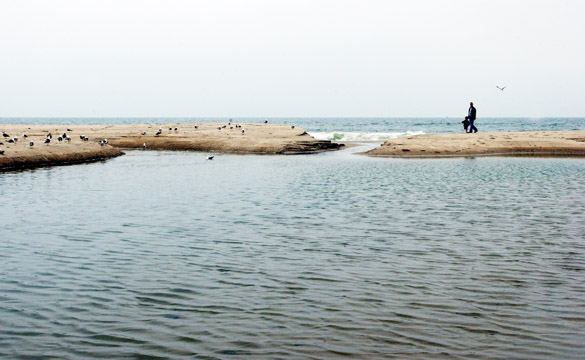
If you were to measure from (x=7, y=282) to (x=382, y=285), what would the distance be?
735 centimetres

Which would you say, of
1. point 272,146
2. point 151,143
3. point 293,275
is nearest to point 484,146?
point 272,146

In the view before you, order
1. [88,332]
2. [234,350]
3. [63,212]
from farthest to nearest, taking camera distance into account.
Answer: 1. [63,212]
2. [88,332]
3. [234,350]

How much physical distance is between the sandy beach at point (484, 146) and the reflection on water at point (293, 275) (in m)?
25.3

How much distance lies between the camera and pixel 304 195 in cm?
2362

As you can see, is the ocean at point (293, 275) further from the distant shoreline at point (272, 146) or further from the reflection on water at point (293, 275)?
the distant shoreline at point (272, 146)

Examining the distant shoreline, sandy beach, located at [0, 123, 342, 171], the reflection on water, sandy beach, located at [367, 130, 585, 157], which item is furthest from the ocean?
sandy beach, located at [367, 130, 585, 157]

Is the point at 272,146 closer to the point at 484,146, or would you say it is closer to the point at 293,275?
the point at 484,146

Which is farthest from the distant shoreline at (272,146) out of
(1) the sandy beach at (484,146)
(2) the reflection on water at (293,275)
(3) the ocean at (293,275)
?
(2) the reflection on water at (293,275)

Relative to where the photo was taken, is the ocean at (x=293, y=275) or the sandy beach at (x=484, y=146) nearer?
the ocean at (x=293, y=275)

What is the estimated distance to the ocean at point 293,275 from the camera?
7.94 m

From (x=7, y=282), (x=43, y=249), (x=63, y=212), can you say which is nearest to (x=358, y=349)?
(x=7, y=282)

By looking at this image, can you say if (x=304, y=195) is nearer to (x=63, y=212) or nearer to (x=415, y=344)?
(x=63, y=212)

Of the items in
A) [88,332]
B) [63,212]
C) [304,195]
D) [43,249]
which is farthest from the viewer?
[304,195]

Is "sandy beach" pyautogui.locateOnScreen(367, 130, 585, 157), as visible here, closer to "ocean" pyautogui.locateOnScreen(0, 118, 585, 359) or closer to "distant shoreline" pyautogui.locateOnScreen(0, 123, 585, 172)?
"distant shoreline" pyautogui.locateOnScreen(0, 123, 585, 172)
